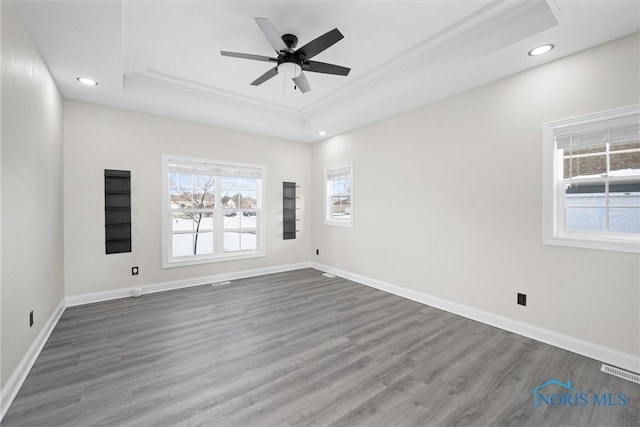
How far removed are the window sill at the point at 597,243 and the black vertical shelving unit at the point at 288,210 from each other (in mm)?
3990

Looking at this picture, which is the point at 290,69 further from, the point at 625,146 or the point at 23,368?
the point at 23,368

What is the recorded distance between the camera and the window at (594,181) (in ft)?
7.47

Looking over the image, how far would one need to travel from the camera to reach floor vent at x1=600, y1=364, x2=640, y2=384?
2051 mm

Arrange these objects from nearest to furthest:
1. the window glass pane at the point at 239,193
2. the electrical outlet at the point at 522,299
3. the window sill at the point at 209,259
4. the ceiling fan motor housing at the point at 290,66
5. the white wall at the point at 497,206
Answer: the white wall at the point at 497,206
the ceiling fan motor housing at the point at 290,66
the electrical outlet at the point at 522,299
the window sill at the point at 209,259
the window glass pane at the point at 239,193

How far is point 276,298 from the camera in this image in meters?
3.79

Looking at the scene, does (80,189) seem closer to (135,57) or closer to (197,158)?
(197,158)

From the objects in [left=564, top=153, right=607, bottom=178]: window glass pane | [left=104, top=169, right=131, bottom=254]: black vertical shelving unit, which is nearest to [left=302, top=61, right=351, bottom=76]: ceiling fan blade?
[left=564, top=153, right=607, bottom=178]: window glass pane

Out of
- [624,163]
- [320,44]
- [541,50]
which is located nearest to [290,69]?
[320,44]

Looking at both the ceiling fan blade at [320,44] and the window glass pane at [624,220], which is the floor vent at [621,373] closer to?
the window glass pane at [624,220]

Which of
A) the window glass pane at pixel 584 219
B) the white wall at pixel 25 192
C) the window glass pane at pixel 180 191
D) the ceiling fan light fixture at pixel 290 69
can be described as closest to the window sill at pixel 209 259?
the window glass pane at pixel 180 191

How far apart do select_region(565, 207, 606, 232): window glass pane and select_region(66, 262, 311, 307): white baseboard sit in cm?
423

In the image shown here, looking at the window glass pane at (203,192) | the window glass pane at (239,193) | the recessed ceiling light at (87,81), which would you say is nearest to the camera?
the recessed ceiling light at (87,81)

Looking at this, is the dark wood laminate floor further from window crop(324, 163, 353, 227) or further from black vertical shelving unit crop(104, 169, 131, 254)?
window crop(324, 163, 353, 227)

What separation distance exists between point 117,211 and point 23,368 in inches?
86.7
